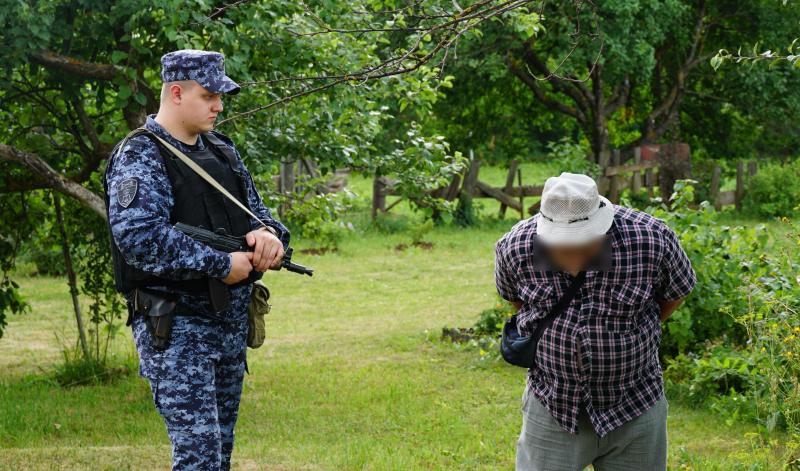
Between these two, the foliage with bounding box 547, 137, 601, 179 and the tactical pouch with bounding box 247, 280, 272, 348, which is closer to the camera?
the tactical pouch with bounding box 247, 280, 272, 348

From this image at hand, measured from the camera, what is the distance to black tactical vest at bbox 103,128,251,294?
153 inches

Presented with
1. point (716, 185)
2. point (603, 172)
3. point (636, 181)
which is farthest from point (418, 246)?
point (716, 185)

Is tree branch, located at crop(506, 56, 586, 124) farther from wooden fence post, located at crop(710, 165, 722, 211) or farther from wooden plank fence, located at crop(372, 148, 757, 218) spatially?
wooden fence post, located at crop(710, 165, 722, 211)

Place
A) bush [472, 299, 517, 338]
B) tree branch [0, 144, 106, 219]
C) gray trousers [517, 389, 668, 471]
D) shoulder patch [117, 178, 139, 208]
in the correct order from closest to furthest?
gray trousers [517, 389, 668, 471]
shoulder patch [117, 178, 139, 208]
tree branch [0, 144, 106, 219]
bush [472, 299, 517, 338]

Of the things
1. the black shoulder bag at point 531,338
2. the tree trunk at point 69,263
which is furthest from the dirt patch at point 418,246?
the black shoulder bag at point 531,338

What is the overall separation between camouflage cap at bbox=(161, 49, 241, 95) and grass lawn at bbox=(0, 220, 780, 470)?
→ 2501 millimetres

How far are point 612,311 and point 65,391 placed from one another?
6.11 meters

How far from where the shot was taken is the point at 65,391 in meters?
8.23

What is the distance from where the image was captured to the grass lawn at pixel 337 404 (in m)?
5.89

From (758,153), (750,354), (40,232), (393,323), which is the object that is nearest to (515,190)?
(758,153)

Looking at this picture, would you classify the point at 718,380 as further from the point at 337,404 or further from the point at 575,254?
the point at 575,254

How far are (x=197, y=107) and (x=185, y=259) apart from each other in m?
0.62

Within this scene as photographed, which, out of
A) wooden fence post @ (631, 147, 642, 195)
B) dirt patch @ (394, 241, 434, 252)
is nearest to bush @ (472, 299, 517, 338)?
dirt patch @ (394, 241, 434, 252)

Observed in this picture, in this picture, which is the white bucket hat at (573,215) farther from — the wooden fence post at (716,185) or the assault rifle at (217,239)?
the wooden fence post at (716,185)
